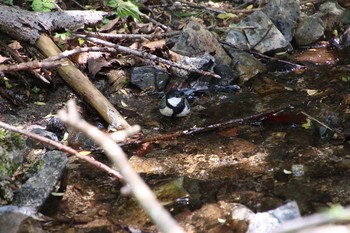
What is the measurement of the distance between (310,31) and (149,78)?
2.86m

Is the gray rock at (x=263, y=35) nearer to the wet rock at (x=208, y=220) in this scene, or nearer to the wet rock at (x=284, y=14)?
the wet rock at (x=284, y=14)

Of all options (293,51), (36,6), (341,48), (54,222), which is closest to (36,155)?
(54,222)

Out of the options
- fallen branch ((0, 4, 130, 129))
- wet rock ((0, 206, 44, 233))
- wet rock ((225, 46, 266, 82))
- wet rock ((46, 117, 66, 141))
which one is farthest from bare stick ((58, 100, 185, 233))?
wet rock ((225, 46, 266, 82))

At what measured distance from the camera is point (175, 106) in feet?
16.0

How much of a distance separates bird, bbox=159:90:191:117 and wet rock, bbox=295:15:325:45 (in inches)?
112

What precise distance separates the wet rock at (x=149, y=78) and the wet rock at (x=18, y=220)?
279 cm

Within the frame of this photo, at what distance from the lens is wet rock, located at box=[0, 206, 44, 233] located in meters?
3.08

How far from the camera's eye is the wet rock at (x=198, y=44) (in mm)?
6168

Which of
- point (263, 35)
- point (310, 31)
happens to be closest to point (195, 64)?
point (263, 35)

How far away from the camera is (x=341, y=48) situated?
6953mm

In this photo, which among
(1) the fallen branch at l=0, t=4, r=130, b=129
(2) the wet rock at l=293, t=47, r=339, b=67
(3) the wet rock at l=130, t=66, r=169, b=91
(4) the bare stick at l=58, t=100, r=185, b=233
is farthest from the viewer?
(2) the wet rock at l=293, t=47, r=339, b=67

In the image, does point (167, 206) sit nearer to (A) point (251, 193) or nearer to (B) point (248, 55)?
(A) point (251, 193)

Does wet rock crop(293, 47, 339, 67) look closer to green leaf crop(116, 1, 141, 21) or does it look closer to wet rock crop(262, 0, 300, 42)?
wet rock crop(262, 0, 300, 42)

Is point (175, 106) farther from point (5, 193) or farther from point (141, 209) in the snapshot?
point (5, 193)
